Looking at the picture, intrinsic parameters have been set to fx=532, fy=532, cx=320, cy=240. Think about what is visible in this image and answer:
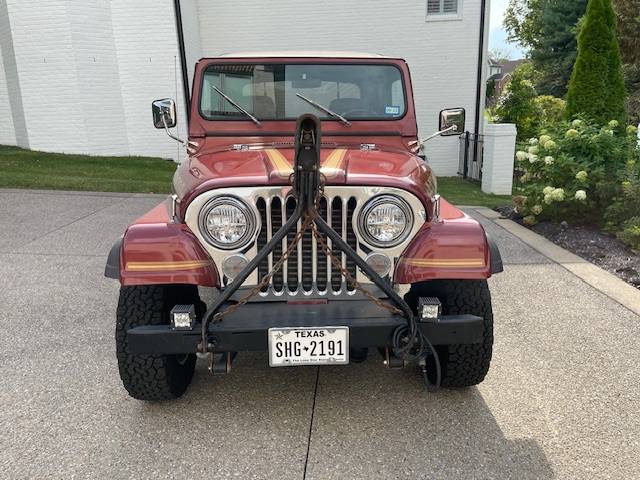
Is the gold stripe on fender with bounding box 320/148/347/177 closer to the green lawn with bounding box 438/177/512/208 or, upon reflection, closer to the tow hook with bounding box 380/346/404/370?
the tow hook with bounding box 380/346/404/370

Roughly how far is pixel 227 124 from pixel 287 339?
171cm

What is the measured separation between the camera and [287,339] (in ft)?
7.55

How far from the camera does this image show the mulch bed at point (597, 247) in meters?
4.95

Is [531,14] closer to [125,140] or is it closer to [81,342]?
[125,140]

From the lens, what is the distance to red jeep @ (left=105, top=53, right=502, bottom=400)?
2.30 metres

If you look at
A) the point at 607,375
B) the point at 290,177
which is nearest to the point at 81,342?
the point at 290,177

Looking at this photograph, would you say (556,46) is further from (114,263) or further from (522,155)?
(114,263)

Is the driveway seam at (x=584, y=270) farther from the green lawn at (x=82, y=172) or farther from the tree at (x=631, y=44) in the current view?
the tree at (x=631, y=44)

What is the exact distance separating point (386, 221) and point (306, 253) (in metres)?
0.40

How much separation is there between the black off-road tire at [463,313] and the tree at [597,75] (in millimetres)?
7558

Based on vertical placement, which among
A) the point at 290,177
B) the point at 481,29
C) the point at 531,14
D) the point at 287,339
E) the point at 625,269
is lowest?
the point at 625,269

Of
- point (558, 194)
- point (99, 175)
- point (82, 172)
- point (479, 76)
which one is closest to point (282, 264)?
point (558, 194)

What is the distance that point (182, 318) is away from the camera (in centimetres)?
230

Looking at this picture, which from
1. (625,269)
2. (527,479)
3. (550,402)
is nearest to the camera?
(527,479)
